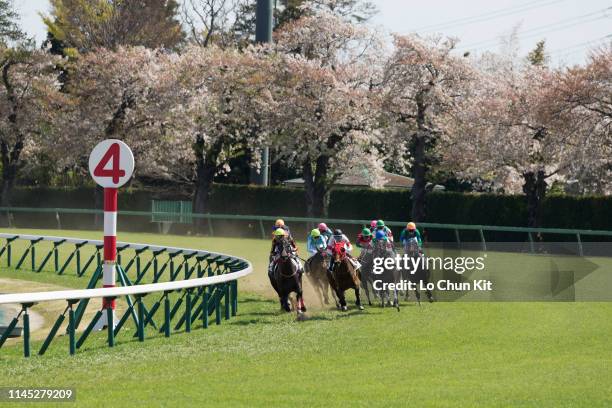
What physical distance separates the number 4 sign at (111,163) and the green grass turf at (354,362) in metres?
2.38

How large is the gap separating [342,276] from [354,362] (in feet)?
22.0

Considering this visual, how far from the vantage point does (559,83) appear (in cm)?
3878

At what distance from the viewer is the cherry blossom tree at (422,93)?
145 feet

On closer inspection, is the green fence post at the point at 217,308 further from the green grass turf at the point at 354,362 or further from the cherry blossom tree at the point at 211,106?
the cherry blossom tree at the point at 211,106

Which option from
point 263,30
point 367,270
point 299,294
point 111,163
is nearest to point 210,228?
point 263,30

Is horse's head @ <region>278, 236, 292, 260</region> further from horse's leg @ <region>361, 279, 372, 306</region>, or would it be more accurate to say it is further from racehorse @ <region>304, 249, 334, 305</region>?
horse's leg @ <region>361, 279, 372, 306</region>

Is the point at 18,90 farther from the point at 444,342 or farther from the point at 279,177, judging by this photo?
the point at 444,342

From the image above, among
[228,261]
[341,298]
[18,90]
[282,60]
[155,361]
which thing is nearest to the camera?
[155,361]

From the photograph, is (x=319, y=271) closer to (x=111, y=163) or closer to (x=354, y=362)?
(x=111, y=163)

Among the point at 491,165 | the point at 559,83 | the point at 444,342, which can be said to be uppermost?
the point at 559,83

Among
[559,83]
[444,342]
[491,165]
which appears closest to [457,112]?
[491,165]

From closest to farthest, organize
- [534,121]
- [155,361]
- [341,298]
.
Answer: [155,361] → [341,298] → [534,121]

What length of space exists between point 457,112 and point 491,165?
3127mm

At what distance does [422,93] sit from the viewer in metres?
44.7
